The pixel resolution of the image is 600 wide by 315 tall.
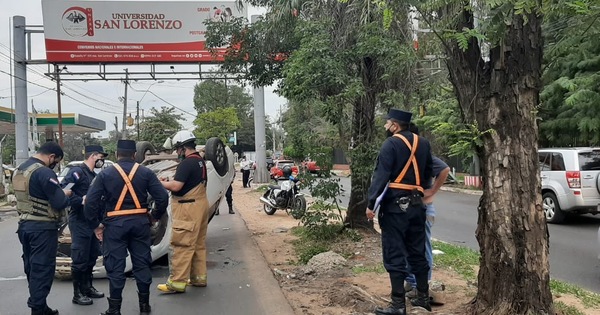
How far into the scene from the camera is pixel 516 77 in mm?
4258

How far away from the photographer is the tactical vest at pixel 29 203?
210 inches

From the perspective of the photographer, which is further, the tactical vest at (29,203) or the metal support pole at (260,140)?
the metal support pole at (260,140)

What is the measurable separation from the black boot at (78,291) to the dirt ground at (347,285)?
2.36 meters

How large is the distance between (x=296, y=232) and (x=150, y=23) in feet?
61.6

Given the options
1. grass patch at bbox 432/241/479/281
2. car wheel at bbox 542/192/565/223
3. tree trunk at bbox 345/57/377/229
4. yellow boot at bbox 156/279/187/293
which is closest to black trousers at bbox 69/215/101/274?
yellow boot at bbox 156/279/187/293

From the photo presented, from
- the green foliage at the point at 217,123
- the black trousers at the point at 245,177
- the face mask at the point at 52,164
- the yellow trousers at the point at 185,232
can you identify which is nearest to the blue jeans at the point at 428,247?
the yellow trousers at the point at 185,232

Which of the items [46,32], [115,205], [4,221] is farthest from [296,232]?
[46,32]

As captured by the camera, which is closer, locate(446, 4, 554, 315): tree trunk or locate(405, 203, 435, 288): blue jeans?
locate(446, 4, 554, 315): tree trunk

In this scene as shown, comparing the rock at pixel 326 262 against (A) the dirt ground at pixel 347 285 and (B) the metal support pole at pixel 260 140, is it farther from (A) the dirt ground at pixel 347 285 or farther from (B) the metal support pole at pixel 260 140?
(B) the metal support pole at pixel 260 140

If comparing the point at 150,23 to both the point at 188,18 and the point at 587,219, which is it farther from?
the point at 587,219

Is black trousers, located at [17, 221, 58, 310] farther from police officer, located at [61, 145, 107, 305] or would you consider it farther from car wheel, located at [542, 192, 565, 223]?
car wheel, located at [542, 192, 565, 223]

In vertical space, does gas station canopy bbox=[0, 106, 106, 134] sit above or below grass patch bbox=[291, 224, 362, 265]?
above

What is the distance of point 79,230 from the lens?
6.14 metres

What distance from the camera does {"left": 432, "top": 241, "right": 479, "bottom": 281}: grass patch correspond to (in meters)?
6.70
